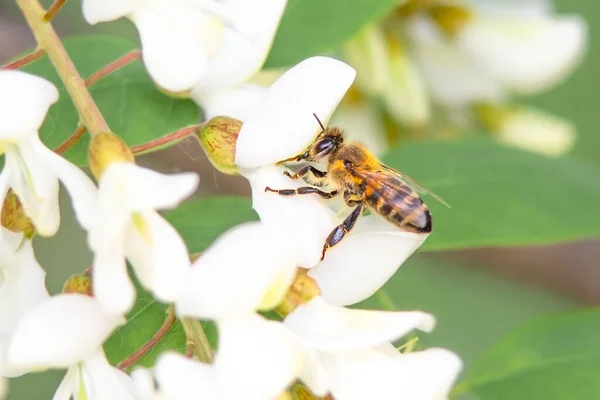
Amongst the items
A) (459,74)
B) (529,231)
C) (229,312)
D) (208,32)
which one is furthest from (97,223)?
(459,74)

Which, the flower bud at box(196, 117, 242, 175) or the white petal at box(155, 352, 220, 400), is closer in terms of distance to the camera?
the white petal at box(155, 352, 220, 400)

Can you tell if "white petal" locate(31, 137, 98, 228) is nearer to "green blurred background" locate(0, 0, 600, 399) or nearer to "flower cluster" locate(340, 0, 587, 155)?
"green blurred background" locate(0, 0, 600, 399)

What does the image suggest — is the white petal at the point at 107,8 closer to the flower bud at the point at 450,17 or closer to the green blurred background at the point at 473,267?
the green blurred background at the point at 473,267

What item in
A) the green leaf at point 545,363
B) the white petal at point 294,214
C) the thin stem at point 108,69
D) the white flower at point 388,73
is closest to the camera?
the white petal at point 294,214

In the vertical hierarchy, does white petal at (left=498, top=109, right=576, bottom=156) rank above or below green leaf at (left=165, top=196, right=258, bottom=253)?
below

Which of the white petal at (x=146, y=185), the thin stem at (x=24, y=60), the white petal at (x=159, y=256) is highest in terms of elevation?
the white petal at (x=146, y=185)

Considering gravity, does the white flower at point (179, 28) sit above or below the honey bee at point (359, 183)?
above

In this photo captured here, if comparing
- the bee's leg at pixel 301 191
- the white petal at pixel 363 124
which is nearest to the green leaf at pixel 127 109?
the bee's leg at pixel 301 191

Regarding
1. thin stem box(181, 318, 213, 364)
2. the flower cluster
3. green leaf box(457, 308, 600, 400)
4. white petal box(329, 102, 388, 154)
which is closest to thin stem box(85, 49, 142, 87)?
thin stem box(181, 318, 213, 364)
